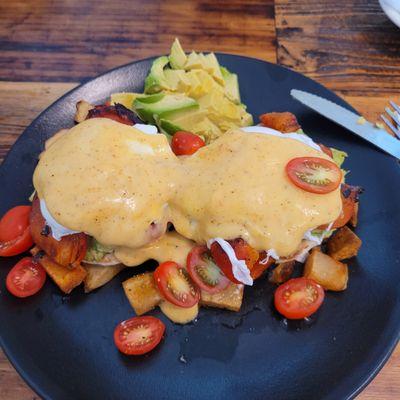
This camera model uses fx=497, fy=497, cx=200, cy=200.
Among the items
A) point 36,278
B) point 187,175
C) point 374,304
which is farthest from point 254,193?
point 36,278

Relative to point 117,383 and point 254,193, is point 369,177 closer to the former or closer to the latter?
point 254,193

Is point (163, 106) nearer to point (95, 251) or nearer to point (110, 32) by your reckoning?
point (95, 251)

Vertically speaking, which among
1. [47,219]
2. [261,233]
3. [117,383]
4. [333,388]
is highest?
[261,233]

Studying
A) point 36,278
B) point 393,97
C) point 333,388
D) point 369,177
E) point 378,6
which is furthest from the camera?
point 378,6

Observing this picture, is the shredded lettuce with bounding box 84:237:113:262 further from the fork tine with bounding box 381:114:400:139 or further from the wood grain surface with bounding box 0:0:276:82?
the fork tine with bounding box 381:114:400:139

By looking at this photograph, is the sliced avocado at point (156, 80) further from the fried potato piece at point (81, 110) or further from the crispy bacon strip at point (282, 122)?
the crispy bacon strip at point (282, 122)

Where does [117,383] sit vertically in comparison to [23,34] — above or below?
below
